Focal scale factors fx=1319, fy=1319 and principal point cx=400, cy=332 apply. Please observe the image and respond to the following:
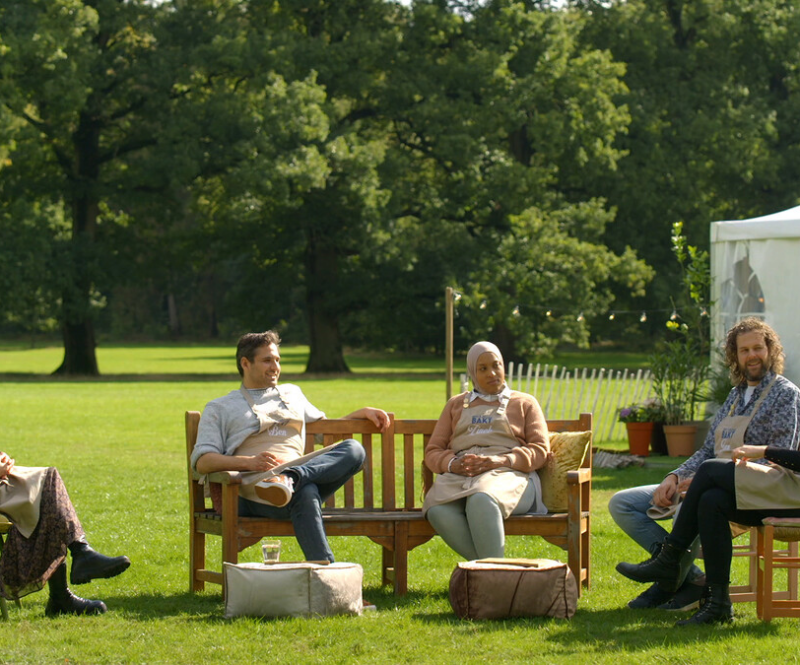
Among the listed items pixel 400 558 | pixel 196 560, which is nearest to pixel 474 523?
pixel 400 558

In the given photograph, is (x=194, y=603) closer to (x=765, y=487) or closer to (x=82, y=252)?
(x=765, y=487)

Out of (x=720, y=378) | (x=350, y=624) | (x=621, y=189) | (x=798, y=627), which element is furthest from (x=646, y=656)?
(x=621, y=189)

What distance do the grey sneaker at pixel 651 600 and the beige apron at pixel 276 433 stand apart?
1.73 meters

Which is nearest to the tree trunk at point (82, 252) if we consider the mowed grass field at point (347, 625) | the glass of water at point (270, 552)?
the mowed grass field at point (347, 625)

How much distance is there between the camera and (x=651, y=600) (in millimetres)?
5871

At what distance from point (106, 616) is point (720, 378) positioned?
8.43 m

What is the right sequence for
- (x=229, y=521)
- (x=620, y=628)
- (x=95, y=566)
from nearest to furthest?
1. (x=620, y=628)
2. (x=95, y=566)
3. (x=229, y=521)

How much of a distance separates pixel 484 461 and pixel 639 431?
24.0 ft

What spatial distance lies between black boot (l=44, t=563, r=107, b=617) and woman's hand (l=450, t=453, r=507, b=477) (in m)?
1.73

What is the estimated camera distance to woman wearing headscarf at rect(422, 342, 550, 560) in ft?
19.6

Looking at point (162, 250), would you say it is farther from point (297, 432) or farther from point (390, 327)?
point (297, 432)

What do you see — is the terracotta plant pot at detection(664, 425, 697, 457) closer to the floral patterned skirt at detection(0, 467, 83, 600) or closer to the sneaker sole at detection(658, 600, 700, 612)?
the sneaker sole at detection(658, 600, 700, 612)

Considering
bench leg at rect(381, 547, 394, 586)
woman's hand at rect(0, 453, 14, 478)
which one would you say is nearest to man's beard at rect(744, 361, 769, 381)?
bench leg at rect(381, 547, 394, 586)

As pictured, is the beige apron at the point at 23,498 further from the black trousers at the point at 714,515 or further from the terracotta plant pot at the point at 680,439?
the terracotta plant pot at the point at 680,439
